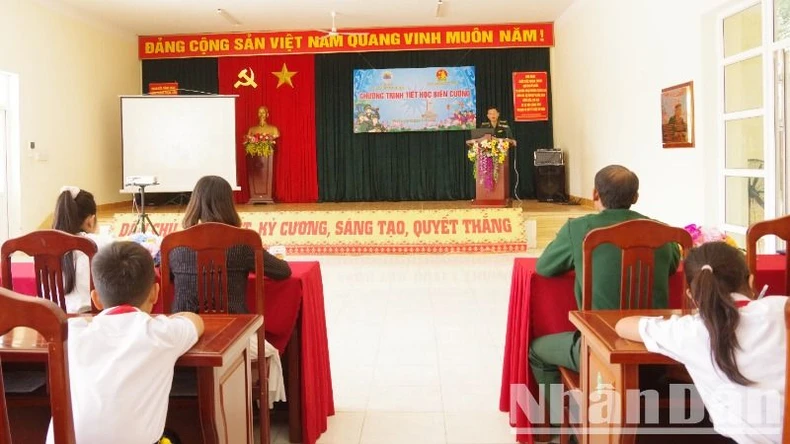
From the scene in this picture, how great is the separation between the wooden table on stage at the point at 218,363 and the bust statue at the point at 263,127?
9.14 meters

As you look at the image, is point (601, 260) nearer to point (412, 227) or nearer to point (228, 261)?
point (228, 261)

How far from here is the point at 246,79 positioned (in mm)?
11352

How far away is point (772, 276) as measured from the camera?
2.66 m

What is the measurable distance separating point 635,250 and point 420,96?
919 cm

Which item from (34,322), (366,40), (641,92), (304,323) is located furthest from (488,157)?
(34,322)

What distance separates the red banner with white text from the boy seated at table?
9739 millimetres

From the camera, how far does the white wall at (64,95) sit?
8078mm

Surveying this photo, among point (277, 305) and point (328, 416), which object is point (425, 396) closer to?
point (328, 416)

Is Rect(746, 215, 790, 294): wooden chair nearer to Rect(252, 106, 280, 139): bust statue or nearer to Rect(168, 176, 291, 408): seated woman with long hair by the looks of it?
Rect(168, 176, 291, 408): seated woman with long hair

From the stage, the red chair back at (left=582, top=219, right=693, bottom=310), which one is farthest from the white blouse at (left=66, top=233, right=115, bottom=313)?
the stage

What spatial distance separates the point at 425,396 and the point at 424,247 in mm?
4806

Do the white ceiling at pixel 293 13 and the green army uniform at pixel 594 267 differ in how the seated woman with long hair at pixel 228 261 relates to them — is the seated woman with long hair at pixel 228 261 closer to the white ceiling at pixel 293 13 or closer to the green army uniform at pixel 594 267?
the green army uniform at pixel 594 267

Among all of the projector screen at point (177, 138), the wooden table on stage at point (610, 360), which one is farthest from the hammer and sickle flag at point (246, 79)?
the wooden table on stage at point (610, 360)

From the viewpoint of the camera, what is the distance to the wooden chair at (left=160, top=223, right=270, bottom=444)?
2.31 m
